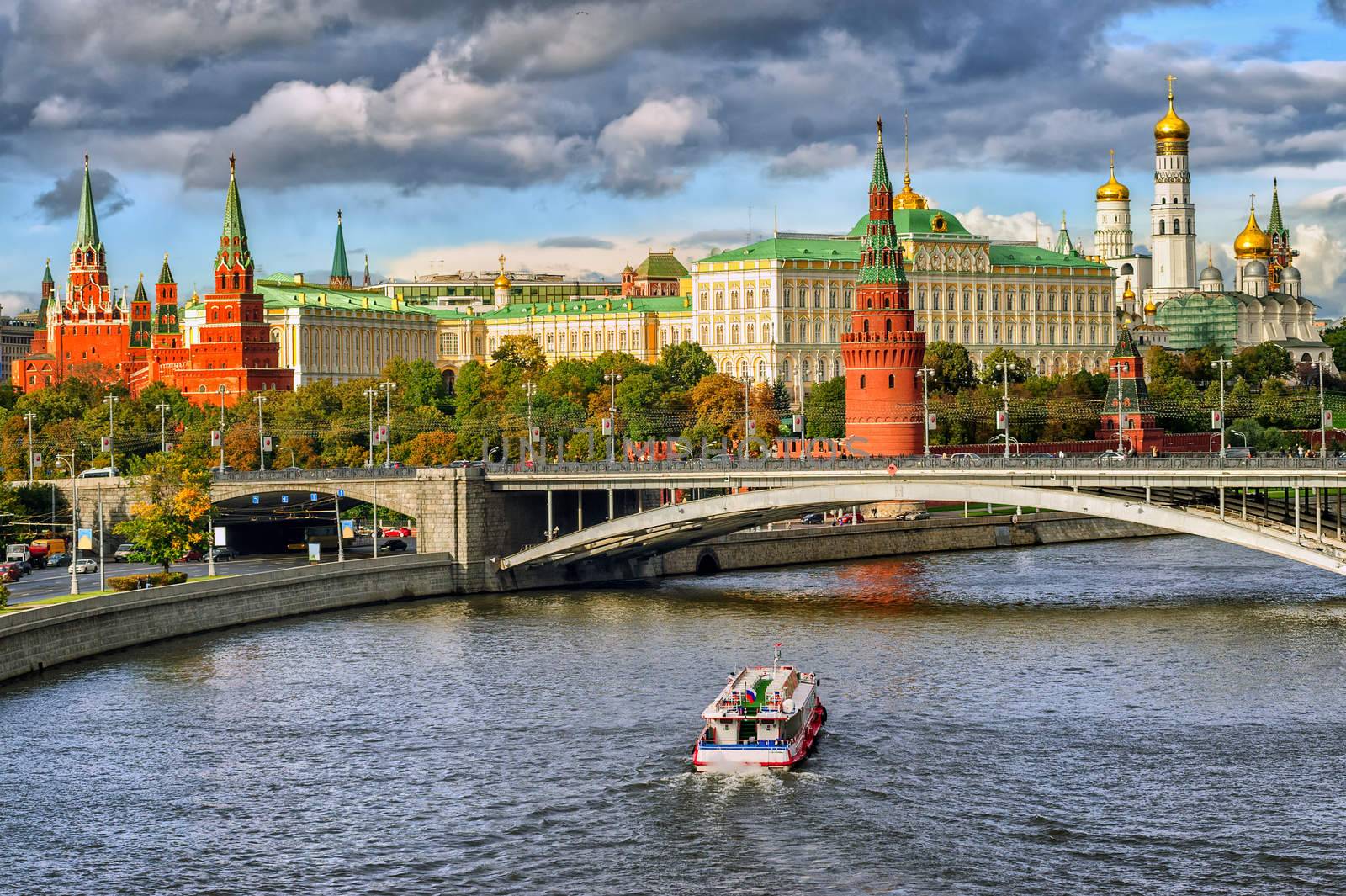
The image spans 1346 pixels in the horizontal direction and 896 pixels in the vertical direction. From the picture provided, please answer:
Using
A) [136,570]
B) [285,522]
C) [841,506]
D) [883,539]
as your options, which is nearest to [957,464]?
[841,506]

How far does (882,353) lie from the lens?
141125 mm

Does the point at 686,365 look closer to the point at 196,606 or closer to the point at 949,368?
the point at 949,368

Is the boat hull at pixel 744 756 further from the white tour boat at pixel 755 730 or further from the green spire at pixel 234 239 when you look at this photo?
the green spire at pixel 234 239

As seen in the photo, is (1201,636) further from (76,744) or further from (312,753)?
(76,744)

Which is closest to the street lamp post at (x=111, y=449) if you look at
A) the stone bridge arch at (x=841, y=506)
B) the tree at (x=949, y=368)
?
the stone bridge arch at (x=841, y=506)

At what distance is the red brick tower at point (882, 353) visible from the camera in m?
140

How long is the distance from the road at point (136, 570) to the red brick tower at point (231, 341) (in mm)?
77675

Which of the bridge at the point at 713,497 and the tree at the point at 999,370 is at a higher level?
the tree at the point at 999,370

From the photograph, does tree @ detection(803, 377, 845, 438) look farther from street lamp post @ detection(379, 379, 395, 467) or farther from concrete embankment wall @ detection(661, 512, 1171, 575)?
concrete embankment wall @ detection(661, 512, 1171, 575)

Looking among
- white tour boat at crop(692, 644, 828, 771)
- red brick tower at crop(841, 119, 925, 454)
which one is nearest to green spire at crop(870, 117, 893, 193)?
red brick tower at crop(841, 119, 925, 454)

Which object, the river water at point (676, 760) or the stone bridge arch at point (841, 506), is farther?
the stone bridge arch at point (841, 506)

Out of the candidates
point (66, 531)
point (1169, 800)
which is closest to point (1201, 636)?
point (1169, 800)

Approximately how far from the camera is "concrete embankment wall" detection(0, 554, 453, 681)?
225 feet

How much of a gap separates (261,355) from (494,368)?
68.9 feet
